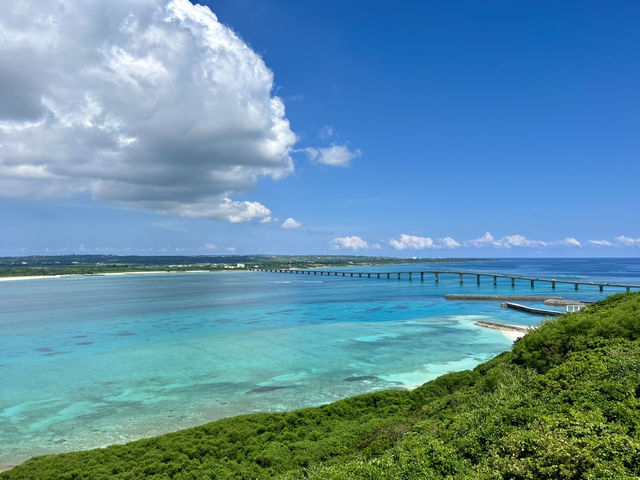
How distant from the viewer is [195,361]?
3822 cm

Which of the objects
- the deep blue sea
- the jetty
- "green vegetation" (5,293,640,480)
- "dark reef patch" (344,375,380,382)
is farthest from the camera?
the jetty

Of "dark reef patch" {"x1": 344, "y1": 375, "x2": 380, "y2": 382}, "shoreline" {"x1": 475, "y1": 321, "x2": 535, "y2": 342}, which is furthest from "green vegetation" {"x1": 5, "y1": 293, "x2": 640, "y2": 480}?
"shoreline" {"x1": 475, "y1": 321, "x2": 535, "y2": 342}

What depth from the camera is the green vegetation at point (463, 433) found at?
29.4ft

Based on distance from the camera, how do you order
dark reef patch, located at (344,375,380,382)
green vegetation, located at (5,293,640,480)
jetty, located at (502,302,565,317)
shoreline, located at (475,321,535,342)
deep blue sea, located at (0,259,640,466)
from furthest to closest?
jetty, located at (502,302,565,317) < shoreline, located at (475,321,535,342) < dark reef patch, located at (344,375,380,382) < deep blue sea, located at (0,259,640,466) < green vegetation, located at (5,293,640,480)

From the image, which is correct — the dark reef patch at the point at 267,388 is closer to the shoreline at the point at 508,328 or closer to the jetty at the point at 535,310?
the shoreline at the point at 508,328

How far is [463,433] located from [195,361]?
32.5 metres

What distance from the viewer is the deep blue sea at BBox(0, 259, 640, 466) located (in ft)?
78.9

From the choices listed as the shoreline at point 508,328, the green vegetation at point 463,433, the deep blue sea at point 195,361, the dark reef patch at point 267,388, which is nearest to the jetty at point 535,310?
the deep blue sea at point 195,361

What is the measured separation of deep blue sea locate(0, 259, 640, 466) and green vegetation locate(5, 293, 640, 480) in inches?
277

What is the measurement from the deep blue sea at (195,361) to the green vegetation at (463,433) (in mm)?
7030

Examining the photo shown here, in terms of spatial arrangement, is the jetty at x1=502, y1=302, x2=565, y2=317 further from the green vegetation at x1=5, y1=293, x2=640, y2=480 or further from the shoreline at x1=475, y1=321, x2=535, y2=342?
the green vegetation at x1=5, y1=293, x2=640, y2=480

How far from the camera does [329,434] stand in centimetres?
1714

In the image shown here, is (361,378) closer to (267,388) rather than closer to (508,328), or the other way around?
(267,388)

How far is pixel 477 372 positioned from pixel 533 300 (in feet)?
244
